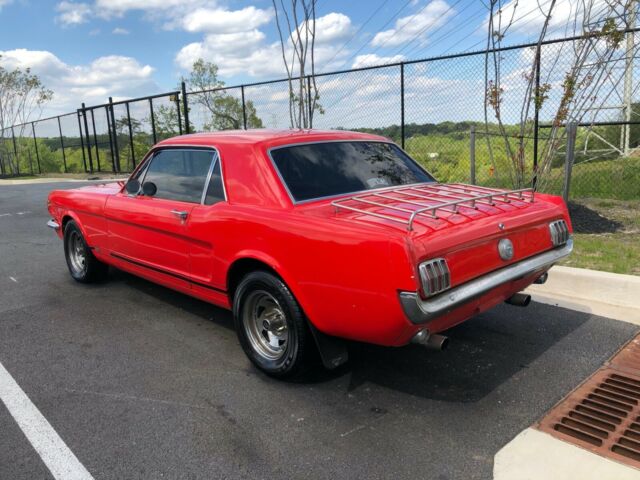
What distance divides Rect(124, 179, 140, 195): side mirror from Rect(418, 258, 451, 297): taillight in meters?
2.92

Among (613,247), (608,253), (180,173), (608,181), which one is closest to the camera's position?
(180,173)

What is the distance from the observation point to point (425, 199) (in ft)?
11.6

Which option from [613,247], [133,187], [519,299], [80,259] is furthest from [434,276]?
[80,259]

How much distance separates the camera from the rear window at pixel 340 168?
3.59 metres

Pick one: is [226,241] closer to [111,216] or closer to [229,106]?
[111,216]

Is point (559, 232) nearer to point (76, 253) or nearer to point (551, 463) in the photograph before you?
point (551, 463)

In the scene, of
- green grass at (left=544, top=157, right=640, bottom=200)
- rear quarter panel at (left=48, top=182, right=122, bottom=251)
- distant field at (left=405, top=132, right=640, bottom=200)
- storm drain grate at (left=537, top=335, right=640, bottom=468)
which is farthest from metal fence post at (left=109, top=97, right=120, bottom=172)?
storm drain grate at (left=537, top=335, right=640, bottom=468)

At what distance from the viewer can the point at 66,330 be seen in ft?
14.4

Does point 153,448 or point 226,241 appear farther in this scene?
point 226,241

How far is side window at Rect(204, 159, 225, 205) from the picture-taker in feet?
12.4

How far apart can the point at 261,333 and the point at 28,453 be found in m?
1.49

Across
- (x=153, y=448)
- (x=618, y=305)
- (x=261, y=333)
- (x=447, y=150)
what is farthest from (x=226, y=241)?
(x=447, y=150)

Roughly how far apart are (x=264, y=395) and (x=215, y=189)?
1.53 metres

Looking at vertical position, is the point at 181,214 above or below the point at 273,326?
above
